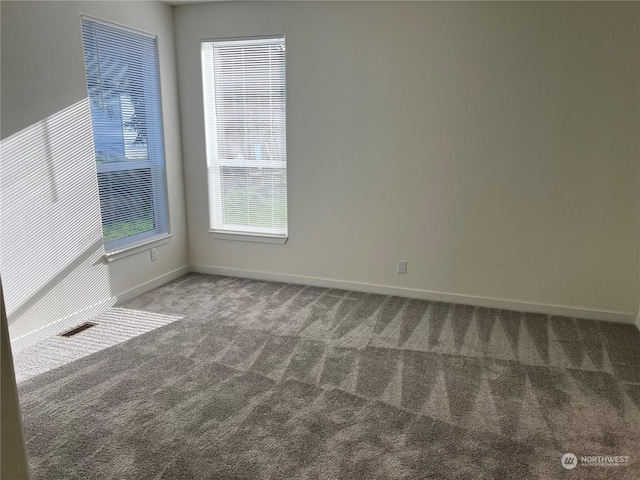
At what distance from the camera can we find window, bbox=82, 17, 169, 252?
359 centimetres

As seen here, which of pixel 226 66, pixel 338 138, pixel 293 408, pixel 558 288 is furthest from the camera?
pixel 226 66

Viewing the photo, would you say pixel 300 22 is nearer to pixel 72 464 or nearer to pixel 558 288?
pixel 558 288

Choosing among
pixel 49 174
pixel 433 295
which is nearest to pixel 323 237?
pixel 433 295

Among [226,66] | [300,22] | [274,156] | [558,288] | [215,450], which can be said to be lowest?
[215,450]

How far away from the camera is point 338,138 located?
4.05m

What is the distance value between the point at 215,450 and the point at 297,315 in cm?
167

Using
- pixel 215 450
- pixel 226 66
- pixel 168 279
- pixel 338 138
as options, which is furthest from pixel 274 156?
pixel 215 450

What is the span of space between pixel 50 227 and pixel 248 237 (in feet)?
5.89

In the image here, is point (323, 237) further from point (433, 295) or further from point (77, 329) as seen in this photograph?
point (77, 329)

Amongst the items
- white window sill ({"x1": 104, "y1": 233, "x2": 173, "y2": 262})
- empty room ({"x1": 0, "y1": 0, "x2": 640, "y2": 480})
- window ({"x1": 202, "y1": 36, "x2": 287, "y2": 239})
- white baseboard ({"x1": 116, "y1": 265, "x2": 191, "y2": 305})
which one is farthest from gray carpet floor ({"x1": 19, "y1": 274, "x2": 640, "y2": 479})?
window ({"x1": 202, "y1": 36, "x2": 287, "y2": 239})

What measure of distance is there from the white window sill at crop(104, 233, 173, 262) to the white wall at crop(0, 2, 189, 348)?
0.21 ft

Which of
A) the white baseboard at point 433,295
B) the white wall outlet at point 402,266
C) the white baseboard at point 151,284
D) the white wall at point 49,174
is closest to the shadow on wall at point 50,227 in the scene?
the white wall at point 49,174

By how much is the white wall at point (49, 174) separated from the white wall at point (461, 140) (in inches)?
50.5

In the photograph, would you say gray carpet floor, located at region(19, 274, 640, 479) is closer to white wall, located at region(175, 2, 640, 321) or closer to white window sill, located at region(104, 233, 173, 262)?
white wall, located at region(175, 2, 640, 321)
